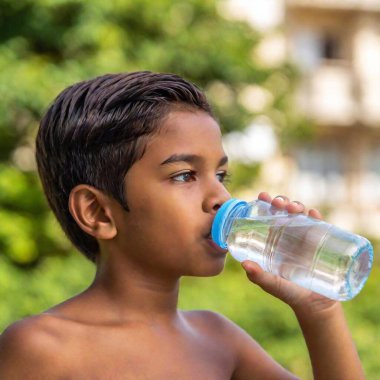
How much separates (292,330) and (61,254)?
7.99 feet

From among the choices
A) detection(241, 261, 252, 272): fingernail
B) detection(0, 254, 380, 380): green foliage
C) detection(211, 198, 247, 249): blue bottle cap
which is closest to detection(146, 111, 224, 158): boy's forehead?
detection(211, 198, 247, 249): blue bottle cap

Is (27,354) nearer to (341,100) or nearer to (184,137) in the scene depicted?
(184,137)

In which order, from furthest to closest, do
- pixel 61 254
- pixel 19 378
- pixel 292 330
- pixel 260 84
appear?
pixel 260 84
pixel 61 254
pixel 292 330
pixel 19 378

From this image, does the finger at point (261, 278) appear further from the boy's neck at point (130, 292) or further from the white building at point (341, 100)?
the white building at point (341, 100)

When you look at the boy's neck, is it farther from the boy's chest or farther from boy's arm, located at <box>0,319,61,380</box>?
boy's arm, located at <box>0,319,61,380</box>

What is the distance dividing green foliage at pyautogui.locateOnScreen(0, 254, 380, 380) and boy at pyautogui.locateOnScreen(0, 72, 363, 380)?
4.41m

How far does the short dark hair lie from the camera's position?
1.82 meters

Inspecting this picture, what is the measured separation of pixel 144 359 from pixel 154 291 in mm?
144

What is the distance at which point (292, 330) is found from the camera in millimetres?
6492

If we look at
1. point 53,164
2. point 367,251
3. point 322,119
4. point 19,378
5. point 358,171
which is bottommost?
point 358,171

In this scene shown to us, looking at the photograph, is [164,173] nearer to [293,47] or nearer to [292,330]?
[292,330]

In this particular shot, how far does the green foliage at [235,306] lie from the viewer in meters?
6.23

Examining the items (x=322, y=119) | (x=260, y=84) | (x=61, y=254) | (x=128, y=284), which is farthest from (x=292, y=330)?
(x=322, y=119)

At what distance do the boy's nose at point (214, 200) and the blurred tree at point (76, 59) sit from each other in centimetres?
533
